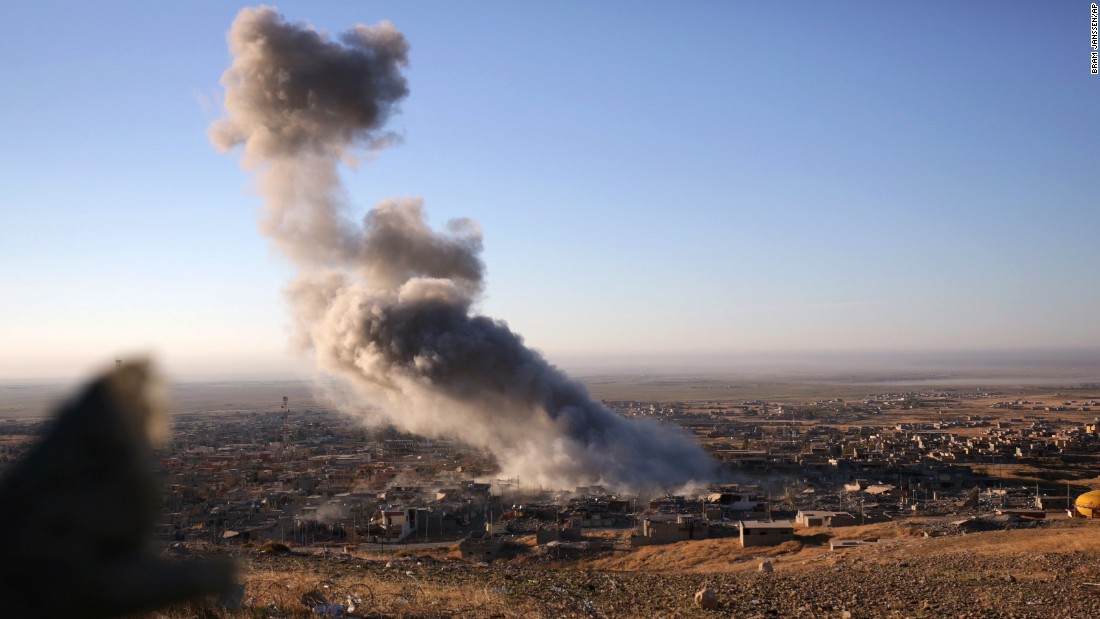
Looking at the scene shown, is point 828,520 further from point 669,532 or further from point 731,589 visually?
point 731,589

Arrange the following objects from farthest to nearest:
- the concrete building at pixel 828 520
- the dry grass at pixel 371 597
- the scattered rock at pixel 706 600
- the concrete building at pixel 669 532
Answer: the concrete building at pixel 828 520, the concrete building at pixel 669 532, the scattered rock at pixel 706 600, the dry grass at pixel 371 597

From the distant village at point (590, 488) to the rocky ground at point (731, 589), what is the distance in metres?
4.55

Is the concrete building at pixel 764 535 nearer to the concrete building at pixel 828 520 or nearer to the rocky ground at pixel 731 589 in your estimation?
the concrete building at pixel 828 520

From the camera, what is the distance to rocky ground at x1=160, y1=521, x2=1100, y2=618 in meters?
12.5

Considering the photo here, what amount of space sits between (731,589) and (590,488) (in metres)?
28.8

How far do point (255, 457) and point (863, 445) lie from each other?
45.1m

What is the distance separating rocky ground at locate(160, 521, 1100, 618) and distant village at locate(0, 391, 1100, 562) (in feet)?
14.9

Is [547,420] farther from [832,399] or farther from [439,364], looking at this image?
[832,399]

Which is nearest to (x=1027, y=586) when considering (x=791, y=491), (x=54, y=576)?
(x=54, y=576)

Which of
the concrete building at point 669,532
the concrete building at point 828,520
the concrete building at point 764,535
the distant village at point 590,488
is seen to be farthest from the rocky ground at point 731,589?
the concrete building at point 828,520

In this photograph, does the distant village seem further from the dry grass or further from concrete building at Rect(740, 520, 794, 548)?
the dry grass

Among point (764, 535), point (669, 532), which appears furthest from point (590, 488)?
point (764, 535)

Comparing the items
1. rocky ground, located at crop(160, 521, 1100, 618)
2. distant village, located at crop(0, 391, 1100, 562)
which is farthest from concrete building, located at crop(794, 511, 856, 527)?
rocky ground, located at crop(160, 521, 1100, 618)

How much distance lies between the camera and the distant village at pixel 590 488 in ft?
100
